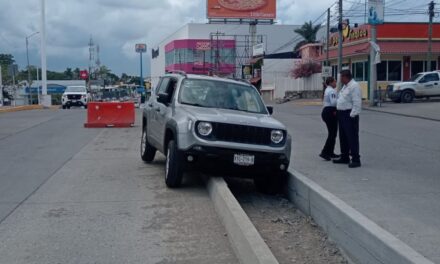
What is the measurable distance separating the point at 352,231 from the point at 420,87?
35.0 m

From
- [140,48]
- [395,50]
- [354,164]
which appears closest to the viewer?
[354,164]

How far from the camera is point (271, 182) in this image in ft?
33.6

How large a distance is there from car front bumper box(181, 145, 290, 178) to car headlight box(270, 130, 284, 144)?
9.8 inches

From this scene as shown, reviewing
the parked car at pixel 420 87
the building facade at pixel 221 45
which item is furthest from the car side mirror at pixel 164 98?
the building facade at pixel 221 45

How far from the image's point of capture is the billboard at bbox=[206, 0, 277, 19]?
283ft

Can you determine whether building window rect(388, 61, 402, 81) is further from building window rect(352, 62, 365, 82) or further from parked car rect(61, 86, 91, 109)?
parked car rect(61, 86, 91, 109)

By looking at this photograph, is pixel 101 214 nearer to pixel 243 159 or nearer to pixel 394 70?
pixel 243 159

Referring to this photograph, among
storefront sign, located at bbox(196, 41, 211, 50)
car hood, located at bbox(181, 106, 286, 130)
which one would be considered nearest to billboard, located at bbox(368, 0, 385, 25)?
car hood, located at bbox(181, 106, 286, 130)

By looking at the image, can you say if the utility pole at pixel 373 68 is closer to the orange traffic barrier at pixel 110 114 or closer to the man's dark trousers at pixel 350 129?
the orange traffic barrier at pixel 110 114

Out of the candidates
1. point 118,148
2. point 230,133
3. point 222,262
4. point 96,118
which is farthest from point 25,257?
point 96,118

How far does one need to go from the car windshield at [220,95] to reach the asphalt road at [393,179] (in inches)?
65.4

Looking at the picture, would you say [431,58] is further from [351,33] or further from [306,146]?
[306,146]

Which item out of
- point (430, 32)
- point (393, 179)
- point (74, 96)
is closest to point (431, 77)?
point (430, 32)

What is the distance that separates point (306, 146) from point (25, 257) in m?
10.9
